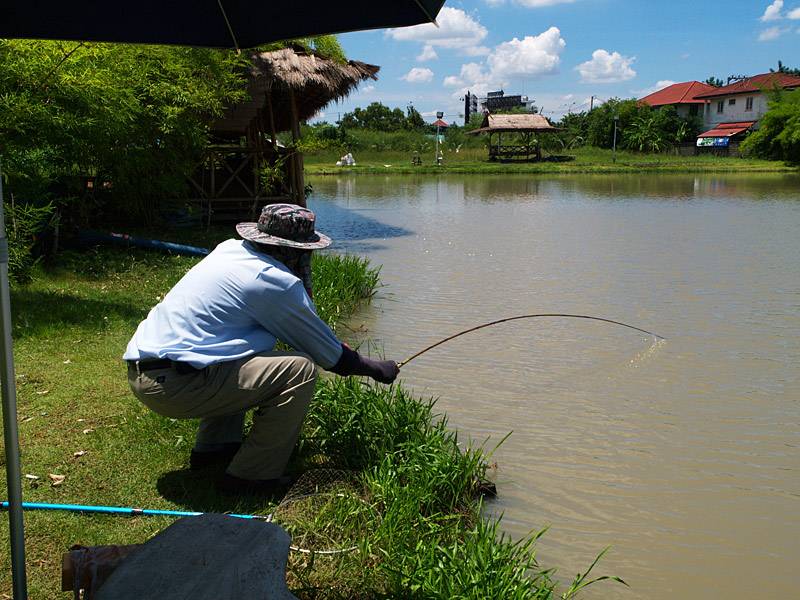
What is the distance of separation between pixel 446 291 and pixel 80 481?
5.67m

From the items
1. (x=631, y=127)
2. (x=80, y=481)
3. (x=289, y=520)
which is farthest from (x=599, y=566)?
(x=631, y=127)

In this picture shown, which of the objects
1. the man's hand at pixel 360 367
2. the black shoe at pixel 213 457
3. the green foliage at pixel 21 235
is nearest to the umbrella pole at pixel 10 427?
the man's hand at pixel 360 367

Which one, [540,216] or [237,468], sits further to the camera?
[540,216]

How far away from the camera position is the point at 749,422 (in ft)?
14.6

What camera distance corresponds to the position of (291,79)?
11156 mm

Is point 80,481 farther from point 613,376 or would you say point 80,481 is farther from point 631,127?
point 631,127

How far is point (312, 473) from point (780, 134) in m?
42.3

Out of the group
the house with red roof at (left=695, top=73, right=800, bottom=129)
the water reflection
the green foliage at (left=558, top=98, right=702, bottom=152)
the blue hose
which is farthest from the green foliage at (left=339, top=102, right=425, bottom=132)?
the blue hose

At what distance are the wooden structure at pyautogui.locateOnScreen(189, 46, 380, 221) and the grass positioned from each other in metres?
6.88

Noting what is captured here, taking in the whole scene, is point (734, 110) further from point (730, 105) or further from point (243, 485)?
point (243, 485)

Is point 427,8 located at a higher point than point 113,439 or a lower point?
higher

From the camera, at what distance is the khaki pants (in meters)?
2.78

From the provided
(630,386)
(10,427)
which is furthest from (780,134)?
(10,427)

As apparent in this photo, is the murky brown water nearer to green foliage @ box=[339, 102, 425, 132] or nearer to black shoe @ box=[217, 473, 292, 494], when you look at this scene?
black shoe @ box=[217, 473, 292, 494]
